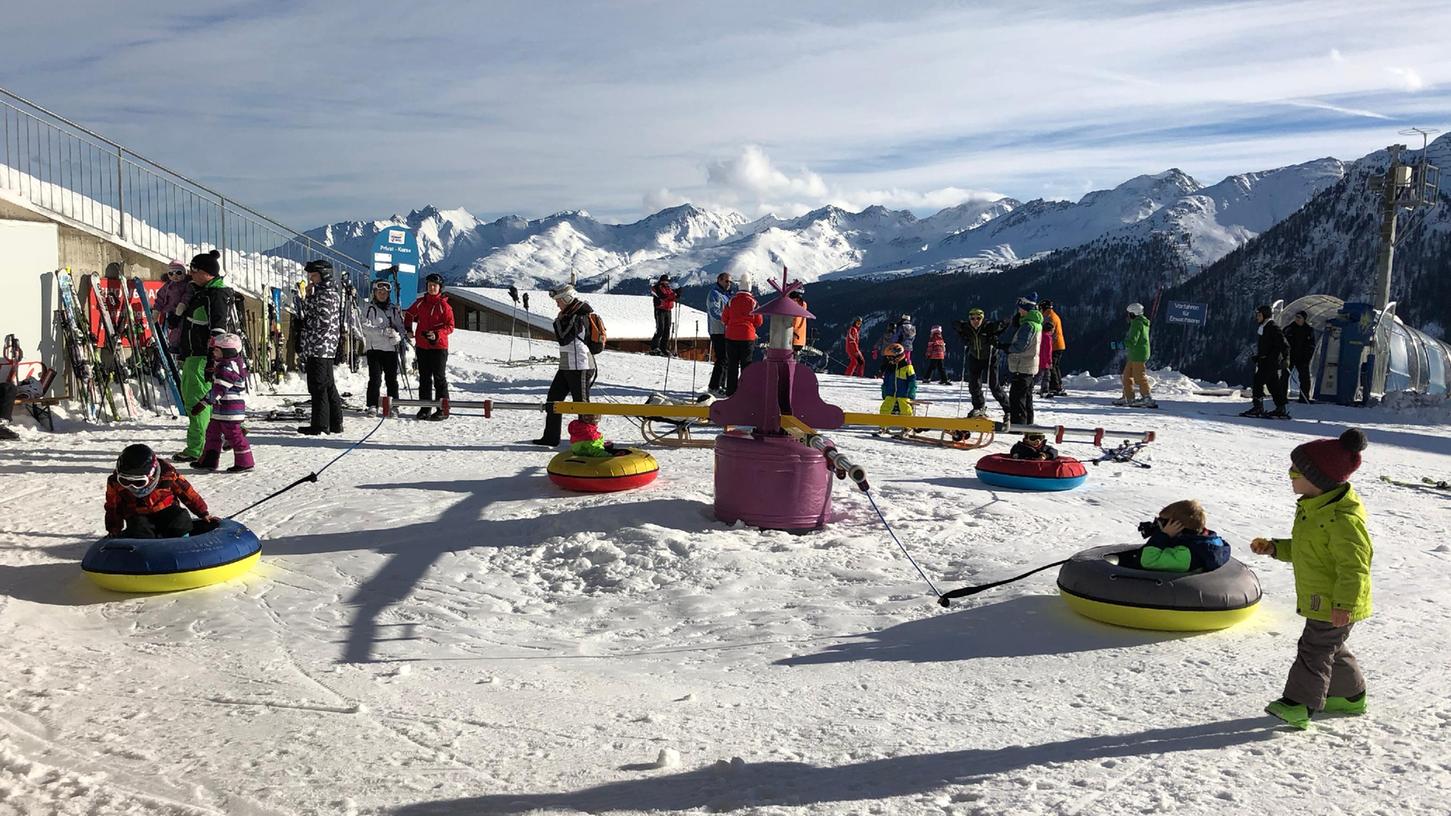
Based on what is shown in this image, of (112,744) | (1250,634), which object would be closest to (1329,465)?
(1250,634)

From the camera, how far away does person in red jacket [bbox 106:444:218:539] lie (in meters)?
5.50

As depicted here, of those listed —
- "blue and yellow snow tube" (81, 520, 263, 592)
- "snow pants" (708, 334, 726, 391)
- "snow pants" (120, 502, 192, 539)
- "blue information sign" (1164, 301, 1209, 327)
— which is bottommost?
"blue and yellow snow tube" (81, 520, 263, 592)

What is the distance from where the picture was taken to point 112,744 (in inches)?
147

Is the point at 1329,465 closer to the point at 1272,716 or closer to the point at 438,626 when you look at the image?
the point at 1272,716

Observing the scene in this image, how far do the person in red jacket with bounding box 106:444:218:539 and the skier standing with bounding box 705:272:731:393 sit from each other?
8518 millimetres

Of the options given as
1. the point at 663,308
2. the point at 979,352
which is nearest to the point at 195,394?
the point at 979,352

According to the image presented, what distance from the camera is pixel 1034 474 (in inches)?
336

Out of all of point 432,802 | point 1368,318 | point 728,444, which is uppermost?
point 1368,318

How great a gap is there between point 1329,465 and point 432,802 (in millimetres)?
3697

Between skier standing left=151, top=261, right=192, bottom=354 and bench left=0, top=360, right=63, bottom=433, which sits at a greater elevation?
skier standing left=151, top=261, right=192, bottom=354

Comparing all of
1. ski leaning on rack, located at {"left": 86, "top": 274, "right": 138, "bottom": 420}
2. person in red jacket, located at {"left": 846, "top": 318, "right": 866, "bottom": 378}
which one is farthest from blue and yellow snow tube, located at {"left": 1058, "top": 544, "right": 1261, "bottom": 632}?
person in red jacket, located at {"left": 846, "top": 318, "right": 866, "bottom": 378}

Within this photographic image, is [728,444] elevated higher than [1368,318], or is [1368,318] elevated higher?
[1368,318]

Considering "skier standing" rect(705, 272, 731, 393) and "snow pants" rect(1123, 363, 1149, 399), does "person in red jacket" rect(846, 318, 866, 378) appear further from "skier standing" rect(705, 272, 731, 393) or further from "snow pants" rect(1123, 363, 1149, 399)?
"snow pants" rect(1123, 363, 1149, 399)

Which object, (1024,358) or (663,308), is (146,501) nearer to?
(1024,358)
